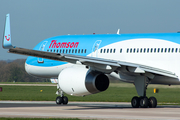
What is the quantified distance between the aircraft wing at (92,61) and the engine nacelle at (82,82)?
22.0 inches

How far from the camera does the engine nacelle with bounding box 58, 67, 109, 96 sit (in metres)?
26.1

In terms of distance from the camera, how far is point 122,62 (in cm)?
2578

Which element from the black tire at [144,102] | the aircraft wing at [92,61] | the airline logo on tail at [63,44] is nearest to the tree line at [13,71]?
the airline logo on tail at [63,44]

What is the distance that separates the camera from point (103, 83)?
26.6 m

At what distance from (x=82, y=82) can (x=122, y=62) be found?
278 centimetres

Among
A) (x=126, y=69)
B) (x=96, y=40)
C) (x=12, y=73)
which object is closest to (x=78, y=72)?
(x=126, y=69)

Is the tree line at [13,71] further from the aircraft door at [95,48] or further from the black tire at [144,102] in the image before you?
the black tire at [144,102]

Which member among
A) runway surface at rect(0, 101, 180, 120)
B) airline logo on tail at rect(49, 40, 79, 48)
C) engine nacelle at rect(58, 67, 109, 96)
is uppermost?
airline logo on tail at rect(49, 40, 79, 48)

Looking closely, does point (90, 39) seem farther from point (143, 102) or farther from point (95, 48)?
point (143, 102)

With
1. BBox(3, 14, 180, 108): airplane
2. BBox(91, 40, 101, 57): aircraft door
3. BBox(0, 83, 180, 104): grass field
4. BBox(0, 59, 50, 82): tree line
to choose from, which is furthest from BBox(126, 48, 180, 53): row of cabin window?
BBox(0, 59, 50, 82): tree line

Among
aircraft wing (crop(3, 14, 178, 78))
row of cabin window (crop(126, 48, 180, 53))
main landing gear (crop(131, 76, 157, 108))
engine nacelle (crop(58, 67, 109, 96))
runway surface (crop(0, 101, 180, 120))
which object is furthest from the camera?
main landing gear (crop(131, 76, 157, 108))

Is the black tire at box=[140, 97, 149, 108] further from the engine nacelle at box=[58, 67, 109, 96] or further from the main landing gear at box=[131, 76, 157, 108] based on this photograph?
the engine nacelle at box=[58, 67, 109, 96]

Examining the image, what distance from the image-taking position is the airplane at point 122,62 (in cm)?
2534

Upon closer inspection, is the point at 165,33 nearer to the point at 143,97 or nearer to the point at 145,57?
the point at 145,57
